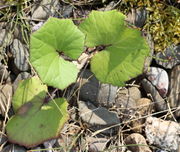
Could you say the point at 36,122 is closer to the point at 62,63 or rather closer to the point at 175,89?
the point at 62,63

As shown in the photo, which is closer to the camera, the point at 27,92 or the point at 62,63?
the point at 62,63

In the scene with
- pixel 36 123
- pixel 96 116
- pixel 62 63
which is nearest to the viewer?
pixel 62 63

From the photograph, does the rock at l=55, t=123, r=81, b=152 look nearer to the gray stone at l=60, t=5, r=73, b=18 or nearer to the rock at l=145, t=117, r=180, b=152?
the rock at l=145, t=117, r=180, b=152

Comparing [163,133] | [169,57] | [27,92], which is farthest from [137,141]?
[27,92]

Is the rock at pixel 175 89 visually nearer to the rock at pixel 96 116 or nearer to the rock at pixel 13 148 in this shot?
the rock at pixel 96 116

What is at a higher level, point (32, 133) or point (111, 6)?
point (111, 6)

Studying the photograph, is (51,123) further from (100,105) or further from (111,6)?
(111,6)

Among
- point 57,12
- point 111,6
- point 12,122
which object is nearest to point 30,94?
point 12,122

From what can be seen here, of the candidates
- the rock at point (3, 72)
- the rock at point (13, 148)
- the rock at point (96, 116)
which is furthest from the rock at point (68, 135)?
the rock at point (3, 72)
